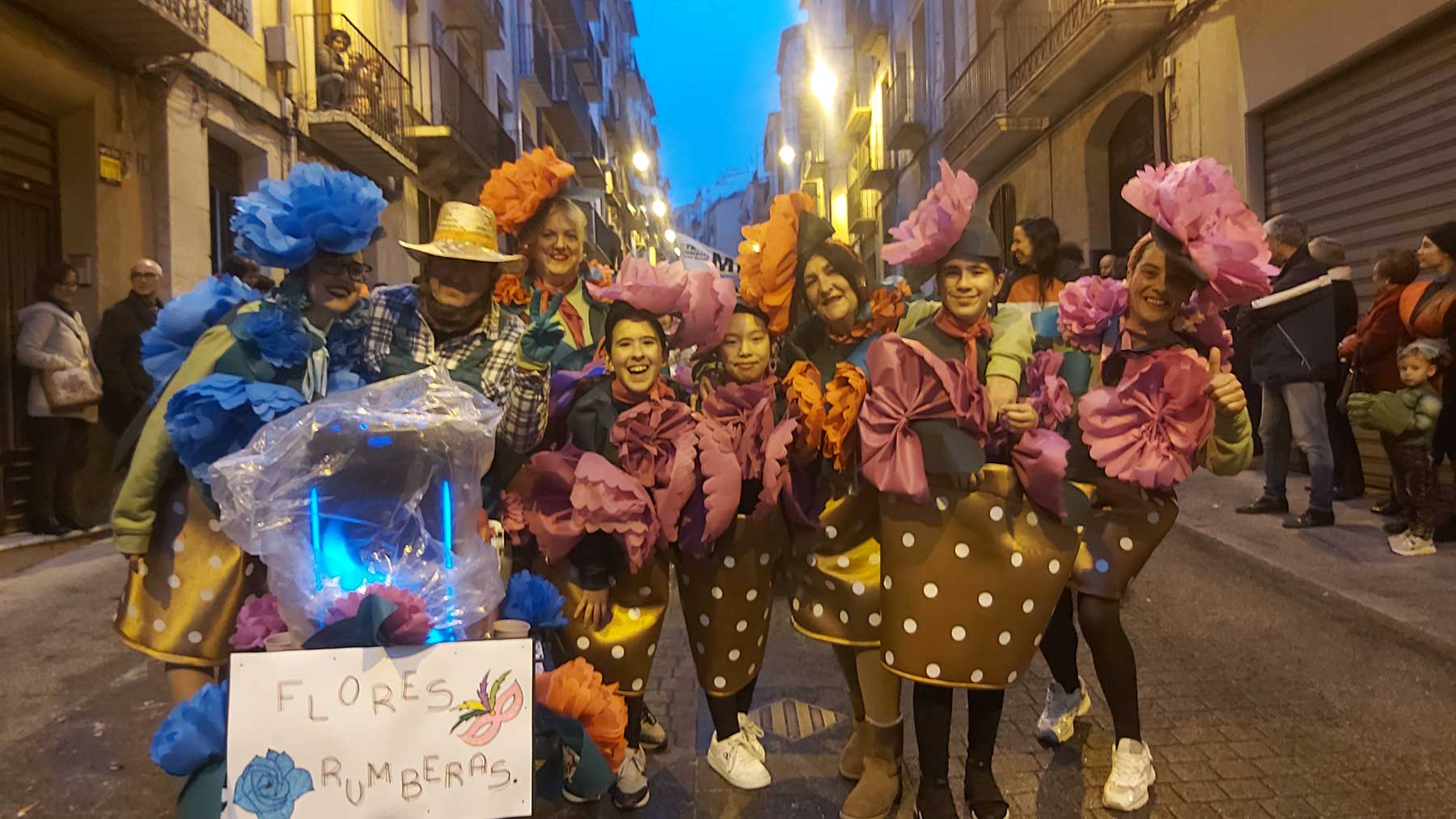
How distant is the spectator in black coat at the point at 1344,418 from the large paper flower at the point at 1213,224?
466 cm

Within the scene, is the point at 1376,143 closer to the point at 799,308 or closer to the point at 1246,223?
the point at 1246,223

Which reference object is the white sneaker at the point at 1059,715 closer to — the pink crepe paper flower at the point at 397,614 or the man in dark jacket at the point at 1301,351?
the pink crepe paper flower at the point at 397,614

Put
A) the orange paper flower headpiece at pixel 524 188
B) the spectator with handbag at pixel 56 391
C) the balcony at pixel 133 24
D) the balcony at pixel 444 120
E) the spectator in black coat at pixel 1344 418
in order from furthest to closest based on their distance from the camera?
the balcony at pixel 444 120 < the balcony at pixel 133 24 < the spectator in black coat at pixel 1344 418 < the spectator with handbag at pixel 56 391 < the orange paper flower headpiece at pixel 524 188

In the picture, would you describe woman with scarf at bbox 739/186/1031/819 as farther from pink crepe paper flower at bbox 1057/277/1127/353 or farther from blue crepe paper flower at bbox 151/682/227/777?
blue crepe paper flower at bbox 151/682/227/777

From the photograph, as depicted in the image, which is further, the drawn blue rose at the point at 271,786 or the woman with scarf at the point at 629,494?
the woman with scarf at the point at 629,494

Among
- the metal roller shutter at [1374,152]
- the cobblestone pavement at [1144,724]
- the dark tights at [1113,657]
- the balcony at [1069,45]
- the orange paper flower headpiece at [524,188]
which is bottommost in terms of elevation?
the cobblestone pavement at [1144,724]

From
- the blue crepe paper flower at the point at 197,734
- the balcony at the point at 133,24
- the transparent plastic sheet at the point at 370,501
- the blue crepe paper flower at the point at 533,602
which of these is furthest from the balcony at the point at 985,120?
the blue crepe paper flower at the point at 197,734

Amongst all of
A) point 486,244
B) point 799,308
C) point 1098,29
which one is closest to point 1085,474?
point 799,308

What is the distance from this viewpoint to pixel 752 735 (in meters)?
3.16

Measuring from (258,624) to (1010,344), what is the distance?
198 cm

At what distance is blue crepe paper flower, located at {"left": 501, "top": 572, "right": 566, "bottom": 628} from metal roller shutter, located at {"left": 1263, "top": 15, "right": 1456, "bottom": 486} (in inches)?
260

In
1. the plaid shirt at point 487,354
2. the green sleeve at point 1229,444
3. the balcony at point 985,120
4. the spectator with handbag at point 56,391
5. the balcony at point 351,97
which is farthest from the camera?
the balcony at point 985,120

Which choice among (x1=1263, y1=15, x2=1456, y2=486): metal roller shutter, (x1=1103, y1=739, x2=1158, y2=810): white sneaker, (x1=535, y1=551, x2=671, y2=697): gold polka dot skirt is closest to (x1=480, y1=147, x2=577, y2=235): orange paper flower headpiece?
(x1=535, y1=551, x2=671, y2=697): gold polka dot skirt

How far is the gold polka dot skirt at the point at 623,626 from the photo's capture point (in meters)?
2.67
